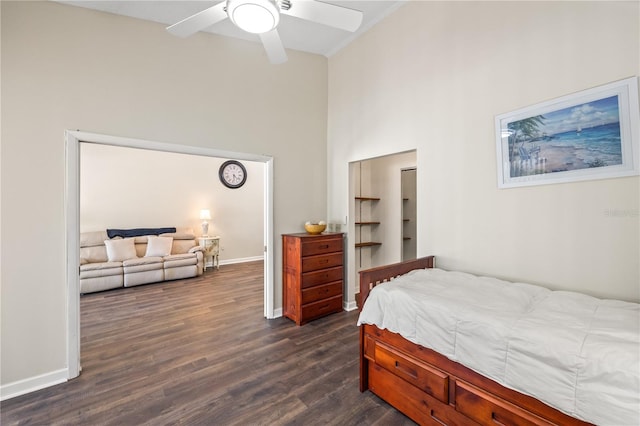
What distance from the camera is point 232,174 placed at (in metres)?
6.91

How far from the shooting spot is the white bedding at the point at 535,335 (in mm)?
1012

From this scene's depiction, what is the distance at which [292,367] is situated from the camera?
2.35m

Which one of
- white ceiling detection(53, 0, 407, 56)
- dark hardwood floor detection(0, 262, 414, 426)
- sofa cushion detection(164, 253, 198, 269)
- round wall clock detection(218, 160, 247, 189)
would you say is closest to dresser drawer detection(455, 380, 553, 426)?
dark hardwood floor detection(0, 262, 414, 426)

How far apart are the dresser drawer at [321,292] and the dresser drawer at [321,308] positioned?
50 mm

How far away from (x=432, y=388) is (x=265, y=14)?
248 centimetres

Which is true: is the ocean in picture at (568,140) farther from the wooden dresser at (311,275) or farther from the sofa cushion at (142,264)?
the sofa cushion at (142,264)

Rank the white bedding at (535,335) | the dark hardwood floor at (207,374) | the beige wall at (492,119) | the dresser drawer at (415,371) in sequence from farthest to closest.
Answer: the dark hardwood floor at (207,374) → the beige wall at (492,119) → the dresser drawer at (415,371) → the white bedding at (535,335)

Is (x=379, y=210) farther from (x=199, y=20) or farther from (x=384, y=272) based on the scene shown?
(x=199, y=20)

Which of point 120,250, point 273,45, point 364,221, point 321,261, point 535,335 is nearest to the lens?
point 535,335

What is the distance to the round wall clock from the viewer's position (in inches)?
266

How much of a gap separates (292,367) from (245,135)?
8.48ft

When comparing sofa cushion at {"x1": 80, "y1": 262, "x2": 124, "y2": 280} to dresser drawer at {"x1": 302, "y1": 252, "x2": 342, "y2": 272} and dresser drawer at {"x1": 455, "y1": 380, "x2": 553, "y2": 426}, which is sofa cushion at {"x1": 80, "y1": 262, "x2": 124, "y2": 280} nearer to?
dresser drawer at {"x1": 302, "y1": 252, "x2": 342, "y2": 272}

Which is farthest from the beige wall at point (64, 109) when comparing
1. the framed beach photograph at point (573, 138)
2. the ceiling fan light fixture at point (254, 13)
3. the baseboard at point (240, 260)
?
the baseboard at point (240, 260)

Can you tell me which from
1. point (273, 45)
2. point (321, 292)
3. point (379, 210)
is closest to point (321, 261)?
point (321, 292)
